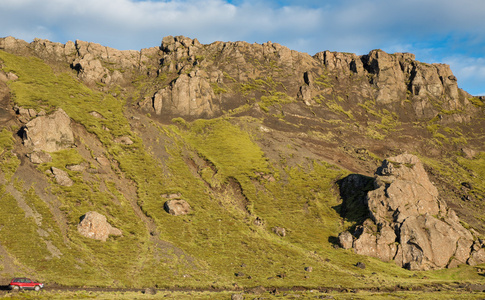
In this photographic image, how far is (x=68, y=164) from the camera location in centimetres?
11881

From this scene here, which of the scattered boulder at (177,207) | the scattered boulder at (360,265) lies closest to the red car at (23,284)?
the scattered boulder at (177,207)

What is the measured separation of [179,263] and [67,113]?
331ft

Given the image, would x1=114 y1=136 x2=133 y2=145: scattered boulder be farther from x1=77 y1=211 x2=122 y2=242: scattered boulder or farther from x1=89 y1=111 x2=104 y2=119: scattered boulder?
x1=77 y1=211 x2=122 y2=242: scattered boulder

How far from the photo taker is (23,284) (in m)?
59.0

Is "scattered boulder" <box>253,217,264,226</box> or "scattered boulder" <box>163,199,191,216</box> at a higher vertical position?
"scattered boulder" <box>163,199,191,216</box>

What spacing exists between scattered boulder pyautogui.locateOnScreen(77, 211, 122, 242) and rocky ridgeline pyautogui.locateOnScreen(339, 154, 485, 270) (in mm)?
72696

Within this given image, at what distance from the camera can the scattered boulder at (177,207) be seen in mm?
112562

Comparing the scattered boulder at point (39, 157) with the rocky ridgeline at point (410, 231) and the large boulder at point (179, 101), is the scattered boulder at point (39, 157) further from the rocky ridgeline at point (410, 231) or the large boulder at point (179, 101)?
the rocky ridgeline at point (410, 231)

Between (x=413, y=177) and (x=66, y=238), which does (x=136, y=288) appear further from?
(x=413, y=177)

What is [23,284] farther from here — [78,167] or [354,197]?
[354,197]

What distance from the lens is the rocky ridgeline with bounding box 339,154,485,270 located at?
9775 centimetres

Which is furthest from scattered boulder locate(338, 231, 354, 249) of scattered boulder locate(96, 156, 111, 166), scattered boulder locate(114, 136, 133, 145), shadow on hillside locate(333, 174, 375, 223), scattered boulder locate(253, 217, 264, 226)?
scattered boulder locate(114, 136, 133, 145)

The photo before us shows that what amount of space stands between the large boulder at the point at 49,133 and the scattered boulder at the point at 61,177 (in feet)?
54.4

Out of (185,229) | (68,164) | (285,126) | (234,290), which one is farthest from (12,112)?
(285,126)
